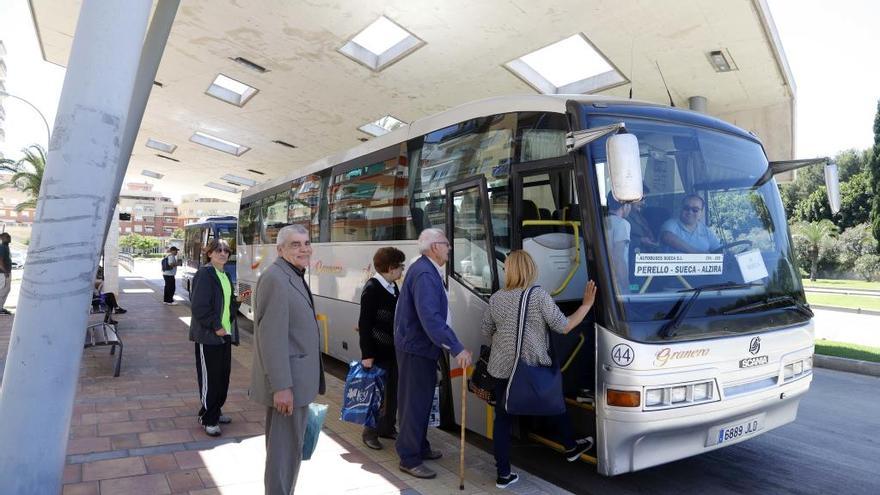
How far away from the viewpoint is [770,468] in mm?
5047

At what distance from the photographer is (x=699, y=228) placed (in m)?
4.48

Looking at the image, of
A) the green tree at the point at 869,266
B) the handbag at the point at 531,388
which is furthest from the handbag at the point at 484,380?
the green tree at the point at 869,266

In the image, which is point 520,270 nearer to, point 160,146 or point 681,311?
point 681,311

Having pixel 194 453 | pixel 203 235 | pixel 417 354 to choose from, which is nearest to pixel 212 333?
pixel 194 453

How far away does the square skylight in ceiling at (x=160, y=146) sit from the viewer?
1012 inches

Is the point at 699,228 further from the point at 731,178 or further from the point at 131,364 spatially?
the point at 131,364

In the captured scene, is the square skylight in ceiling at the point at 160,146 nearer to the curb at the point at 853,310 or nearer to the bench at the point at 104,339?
the bench at the point at 104,339

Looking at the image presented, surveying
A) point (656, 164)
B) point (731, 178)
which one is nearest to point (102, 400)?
point (656, 164)

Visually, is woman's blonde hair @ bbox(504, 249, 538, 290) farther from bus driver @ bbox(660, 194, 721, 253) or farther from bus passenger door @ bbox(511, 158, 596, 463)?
bus driver @ bbox(660, 194, 721, 253)

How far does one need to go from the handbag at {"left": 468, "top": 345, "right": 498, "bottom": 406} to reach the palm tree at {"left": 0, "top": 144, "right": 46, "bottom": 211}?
67.7 ft

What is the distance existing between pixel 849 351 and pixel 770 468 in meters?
6.83

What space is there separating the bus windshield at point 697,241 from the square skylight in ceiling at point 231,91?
1494 centimetres

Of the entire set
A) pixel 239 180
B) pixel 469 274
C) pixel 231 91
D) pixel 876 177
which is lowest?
pixel 469 274

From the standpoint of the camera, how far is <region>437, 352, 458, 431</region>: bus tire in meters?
5.68
